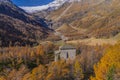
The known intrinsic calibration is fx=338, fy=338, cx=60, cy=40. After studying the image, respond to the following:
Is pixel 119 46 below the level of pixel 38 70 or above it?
above

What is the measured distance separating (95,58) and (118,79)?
8216 cm

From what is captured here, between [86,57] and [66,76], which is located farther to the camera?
[86,57]

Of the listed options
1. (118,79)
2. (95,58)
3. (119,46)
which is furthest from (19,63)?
(118,79)

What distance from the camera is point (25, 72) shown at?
155 metres

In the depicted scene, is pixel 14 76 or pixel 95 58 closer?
pixel 14 76

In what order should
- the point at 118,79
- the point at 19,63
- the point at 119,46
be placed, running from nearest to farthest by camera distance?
the point at 118,79, the point at 119,46, the point at 19,63

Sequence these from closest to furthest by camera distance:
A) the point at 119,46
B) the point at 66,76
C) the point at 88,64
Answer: the point at 119,46 → the point at 66,76 → the point at 88,64

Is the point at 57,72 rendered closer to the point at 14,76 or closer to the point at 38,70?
the point at 38,70

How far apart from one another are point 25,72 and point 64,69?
708 inches

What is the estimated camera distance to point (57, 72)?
151 metres

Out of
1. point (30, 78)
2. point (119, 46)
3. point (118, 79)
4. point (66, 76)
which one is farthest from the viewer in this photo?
point (66, 76)

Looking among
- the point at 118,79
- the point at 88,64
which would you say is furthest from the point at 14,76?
the point at 118,79

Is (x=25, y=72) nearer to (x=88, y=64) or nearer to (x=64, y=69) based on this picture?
(x=64, y=69)

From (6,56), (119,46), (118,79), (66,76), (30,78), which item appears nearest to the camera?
(118,79)
